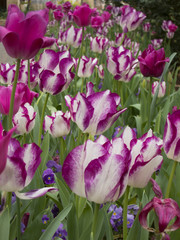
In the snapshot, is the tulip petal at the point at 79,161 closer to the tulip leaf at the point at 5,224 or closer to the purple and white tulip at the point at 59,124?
the tulip leaf at the point at 5,224

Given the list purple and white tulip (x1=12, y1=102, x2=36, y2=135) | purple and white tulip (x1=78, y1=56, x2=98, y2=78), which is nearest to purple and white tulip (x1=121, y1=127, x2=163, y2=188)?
A: purple and white tulip (x1=12, y1=102, x2=36, y2=135)

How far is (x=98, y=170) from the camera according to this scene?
2.00ft

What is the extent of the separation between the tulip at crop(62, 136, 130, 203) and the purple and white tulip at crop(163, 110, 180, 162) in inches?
7.5

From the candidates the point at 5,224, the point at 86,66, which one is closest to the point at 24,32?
the point at 5,224

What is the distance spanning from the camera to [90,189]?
0.62 m

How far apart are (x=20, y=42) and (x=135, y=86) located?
219cm

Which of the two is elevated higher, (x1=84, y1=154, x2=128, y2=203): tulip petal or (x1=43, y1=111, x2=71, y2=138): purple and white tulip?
(x1=84, y1=154, x2=128, y2=203): tulip petal

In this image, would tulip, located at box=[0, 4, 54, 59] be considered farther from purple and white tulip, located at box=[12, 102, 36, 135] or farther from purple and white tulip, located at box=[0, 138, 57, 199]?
purple and white tulip, located at box=[12, 102, 36, 135]

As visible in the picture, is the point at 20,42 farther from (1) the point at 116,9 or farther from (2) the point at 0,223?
(1) the point at 116,9

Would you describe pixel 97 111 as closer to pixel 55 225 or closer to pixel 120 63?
pixel 55 225

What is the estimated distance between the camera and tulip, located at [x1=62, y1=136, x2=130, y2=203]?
0.61 m

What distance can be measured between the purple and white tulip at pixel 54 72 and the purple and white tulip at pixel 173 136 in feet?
1.68

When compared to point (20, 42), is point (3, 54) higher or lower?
lower

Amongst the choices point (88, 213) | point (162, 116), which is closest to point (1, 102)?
point (88, 213)
